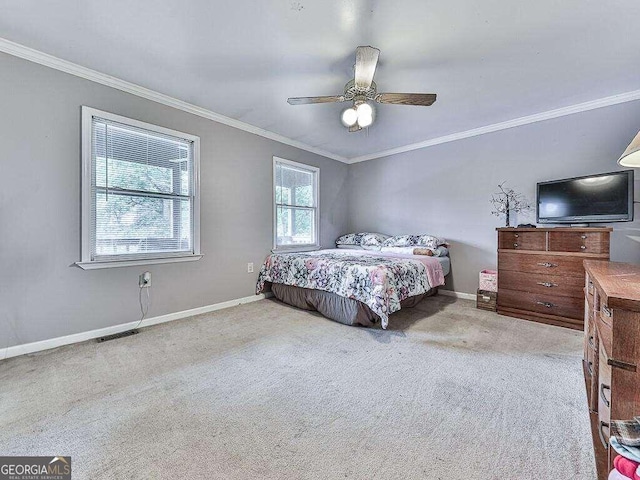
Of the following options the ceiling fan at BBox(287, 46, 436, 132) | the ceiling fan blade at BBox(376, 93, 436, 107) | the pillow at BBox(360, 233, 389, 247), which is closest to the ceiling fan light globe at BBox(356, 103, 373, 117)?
the ceiling fan at BBox(287, 46, 436, 132)

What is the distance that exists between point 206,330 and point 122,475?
1.61 metres

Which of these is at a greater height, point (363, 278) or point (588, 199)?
point (588, 199)

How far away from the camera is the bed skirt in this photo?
2.71m

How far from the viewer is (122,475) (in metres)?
1.08

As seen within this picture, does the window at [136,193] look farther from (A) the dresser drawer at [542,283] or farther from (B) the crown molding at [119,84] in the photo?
(A) the dresser drawer at [542,283]

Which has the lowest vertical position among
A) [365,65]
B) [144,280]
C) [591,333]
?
[591,333]

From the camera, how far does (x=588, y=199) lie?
278cm

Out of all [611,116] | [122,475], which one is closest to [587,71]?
[611,116]

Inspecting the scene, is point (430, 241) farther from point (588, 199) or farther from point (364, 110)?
point (364, 110)

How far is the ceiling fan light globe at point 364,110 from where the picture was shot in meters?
2.36

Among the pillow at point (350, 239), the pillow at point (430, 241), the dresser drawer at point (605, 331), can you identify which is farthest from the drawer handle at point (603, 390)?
the pillow at point (350, 239)

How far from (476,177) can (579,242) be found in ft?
4.76

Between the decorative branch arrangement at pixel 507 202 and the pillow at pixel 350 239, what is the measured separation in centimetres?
197

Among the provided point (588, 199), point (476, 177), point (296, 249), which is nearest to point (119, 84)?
point (296, 249)
